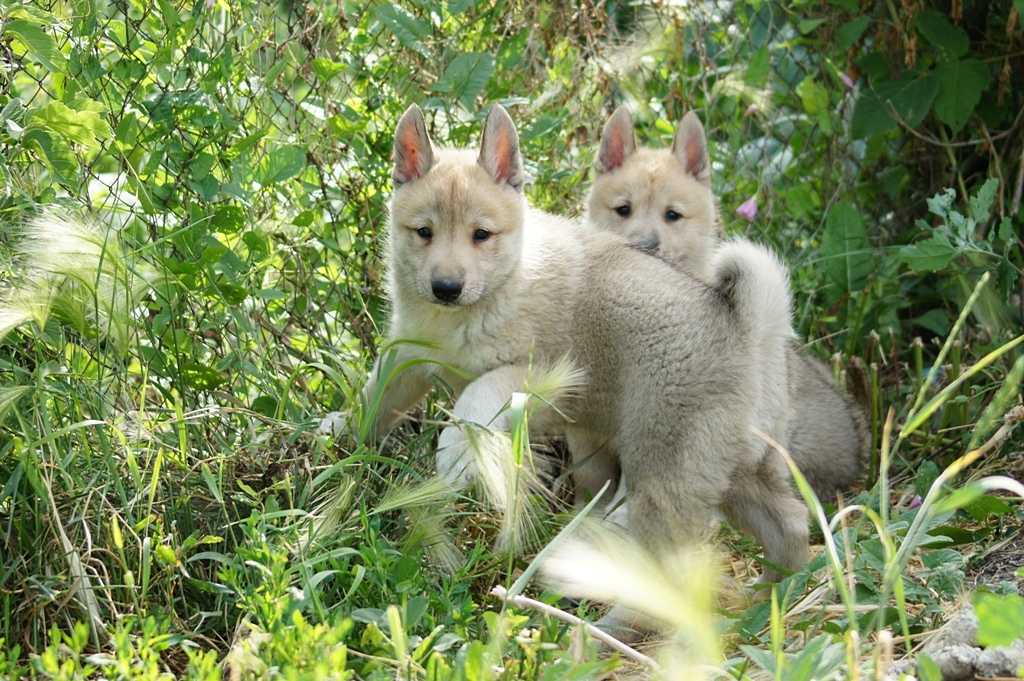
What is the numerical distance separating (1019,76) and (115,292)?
3.83 m

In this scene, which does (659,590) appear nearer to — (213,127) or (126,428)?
(126,428)

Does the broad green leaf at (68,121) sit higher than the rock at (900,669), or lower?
higher

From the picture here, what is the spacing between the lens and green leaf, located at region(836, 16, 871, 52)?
5242 millimetres

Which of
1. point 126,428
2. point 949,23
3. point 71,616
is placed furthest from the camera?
point 949,23

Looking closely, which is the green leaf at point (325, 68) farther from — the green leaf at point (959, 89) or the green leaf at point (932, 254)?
the green leaf at point (959, 89)

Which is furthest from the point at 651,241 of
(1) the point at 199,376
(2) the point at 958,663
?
(2) the point at 958,663

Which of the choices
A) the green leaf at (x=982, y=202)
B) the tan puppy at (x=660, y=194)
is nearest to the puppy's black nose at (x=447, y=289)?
the tan puppy at (x=660, y=194)

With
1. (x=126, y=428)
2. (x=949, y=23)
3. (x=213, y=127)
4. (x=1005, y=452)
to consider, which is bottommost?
(x=1005, y=452)

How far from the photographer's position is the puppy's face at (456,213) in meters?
4.02

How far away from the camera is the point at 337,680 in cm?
248

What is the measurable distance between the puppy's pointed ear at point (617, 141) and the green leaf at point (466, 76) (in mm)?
985

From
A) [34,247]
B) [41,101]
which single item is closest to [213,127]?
[41,101]

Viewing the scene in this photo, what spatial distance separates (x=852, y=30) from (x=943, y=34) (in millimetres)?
352

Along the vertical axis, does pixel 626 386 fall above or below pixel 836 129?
below
